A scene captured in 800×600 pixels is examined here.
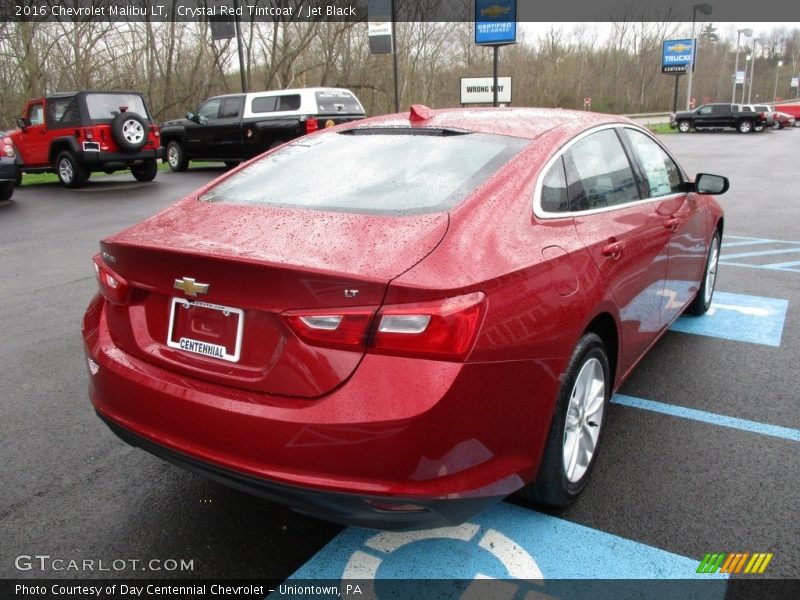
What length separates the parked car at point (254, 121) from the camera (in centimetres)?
1591

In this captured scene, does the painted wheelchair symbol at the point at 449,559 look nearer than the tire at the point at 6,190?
Yes

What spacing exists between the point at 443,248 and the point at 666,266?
77.9 inches

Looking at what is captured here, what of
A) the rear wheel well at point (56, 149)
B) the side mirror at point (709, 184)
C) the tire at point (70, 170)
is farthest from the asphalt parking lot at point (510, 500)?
the rear wheel well at point (56, 149)

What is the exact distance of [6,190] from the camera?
12445 millimetres

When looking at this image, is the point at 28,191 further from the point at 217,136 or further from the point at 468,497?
the point at 468,497

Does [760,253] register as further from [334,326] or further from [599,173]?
[334,326]

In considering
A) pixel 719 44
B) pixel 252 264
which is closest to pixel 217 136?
pixel 252 264

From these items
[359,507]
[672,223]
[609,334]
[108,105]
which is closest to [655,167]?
[672,223]

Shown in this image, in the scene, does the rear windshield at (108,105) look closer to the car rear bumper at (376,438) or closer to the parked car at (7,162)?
the parked car at (7,162)

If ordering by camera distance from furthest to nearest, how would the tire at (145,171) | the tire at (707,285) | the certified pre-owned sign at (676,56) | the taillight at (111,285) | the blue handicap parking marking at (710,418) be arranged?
the certified pre-owned sign at (676,56) < the tire at (145,171) < the tire at (707,285) < the blue handicap parking marking at (710,418) < the taillight at (111,285)

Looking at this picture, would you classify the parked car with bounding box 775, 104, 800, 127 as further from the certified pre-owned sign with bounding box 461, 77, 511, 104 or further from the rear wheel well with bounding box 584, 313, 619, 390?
the rear wheel well with bounding box 584, 313, 619, 390

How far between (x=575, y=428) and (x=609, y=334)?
498mm

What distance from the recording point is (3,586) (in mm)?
2301

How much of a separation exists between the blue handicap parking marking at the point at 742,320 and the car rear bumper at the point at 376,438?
3.14 meters
